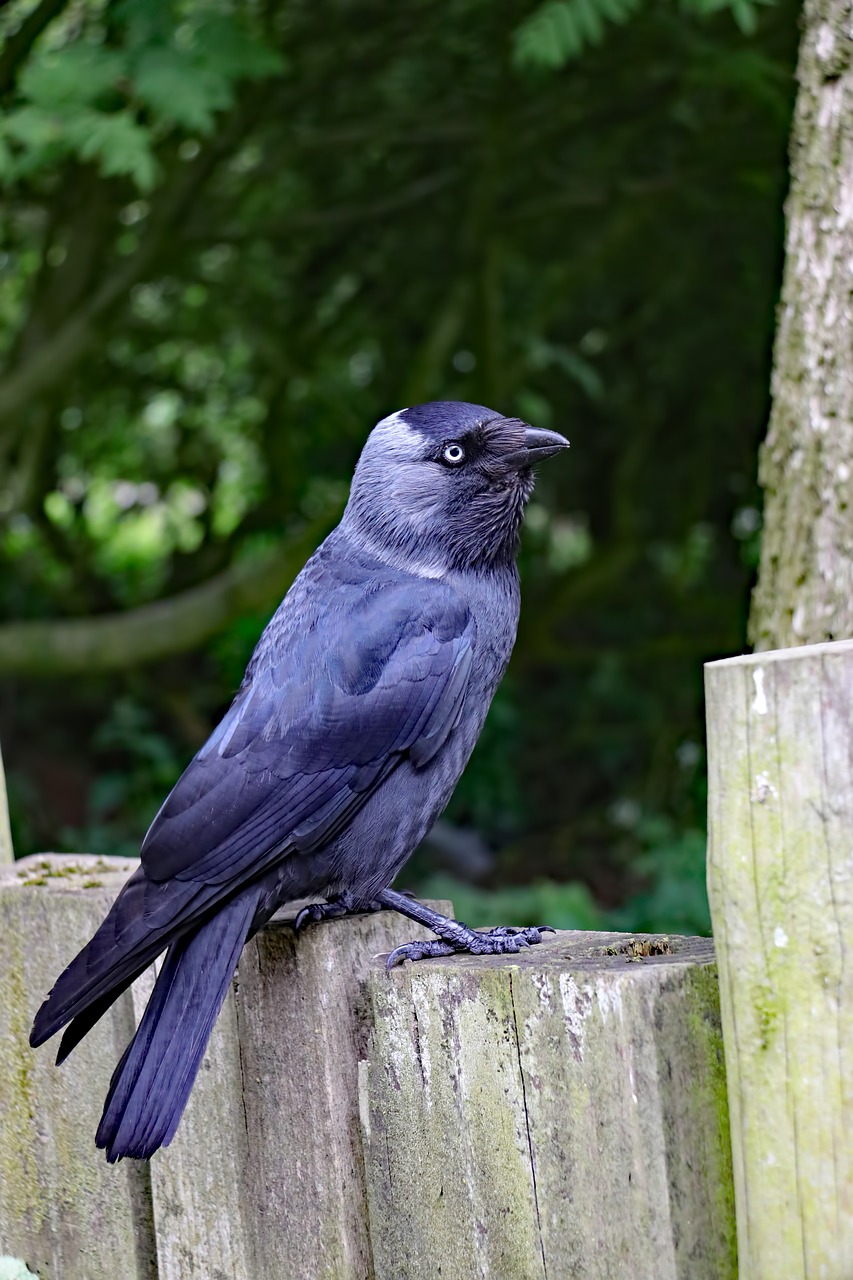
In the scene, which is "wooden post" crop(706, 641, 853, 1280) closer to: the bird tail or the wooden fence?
the wooden fence

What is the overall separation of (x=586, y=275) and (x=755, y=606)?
144 inches

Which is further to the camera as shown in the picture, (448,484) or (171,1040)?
(448,484)

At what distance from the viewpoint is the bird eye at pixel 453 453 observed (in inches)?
112

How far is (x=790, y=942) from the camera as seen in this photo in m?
1.70

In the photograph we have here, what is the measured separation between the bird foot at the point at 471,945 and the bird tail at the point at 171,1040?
262 millimetres

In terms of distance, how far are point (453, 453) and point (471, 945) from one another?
103 centimetres

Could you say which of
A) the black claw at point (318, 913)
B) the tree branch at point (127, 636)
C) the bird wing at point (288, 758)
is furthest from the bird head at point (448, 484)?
the tree branch at point (127, 636)

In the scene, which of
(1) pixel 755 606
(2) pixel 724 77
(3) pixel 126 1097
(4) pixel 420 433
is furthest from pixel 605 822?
(3) pixel 126 1097

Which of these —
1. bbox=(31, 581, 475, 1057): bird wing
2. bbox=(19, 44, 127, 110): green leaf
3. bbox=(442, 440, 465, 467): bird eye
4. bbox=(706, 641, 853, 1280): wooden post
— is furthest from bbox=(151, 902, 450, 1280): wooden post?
bbox=(19, 44, 127, 110): green leaf

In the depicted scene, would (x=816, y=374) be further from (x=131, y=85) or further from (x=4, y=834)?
(x=131, y=85)

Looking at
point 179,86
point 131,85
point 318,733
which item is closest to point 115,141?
point 179,86

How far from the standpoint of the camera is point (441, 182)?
260 inches

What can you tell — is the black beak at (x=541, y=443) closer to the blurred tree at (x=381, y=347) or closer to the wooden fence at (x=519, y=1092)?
the wooden fence at (x=519, y=1092)

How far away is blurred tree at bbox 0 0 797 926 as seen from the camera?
555cm
